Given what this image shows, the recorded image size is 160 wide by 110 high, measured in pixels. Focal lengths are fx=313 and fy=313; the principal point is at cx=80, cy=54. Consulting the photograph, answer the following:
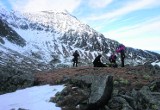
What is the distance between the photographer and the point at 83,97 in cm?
1988

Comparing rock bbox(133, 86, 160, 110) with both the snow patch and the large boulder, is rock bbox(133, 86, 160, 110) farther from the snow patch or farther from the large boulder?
the snow patch

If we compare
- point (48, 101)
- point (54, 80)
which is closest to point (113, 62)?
point (54, 80)

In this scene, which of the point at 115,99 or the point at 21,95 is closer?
the point at 115,99

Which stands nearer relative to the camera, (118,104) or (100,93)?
(100,93)

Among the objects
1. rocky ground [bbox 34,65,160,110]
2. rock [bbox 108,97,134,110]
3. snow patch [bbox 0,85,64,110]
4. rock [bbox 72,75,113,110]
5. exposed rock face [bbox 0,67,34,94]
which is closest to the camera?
rock [bbox 72,75,113,110]

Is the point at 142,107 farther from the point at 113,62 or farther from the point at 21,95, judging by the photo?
the point at 113,62

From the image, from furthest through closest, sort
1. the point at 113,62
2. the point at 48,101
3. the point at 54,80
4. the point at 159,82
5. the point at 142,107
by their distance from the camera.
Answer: the point at 113,62 < the point at 54,80 < the point at 159,82 < the point at 48,101 < the point at 142,107

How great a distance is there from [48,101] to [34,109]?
183 centimetres

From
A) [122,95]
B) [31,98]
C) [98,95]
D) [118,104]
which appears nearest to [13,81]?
[31,98]

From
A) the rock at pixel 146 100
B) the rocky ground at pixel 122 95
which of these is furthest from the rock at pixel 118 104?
the rock at pixel 146 100

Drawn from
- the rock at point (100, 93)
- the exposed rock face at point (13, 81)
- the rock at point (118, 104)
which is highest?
the exposed rock face at point (13, 81)

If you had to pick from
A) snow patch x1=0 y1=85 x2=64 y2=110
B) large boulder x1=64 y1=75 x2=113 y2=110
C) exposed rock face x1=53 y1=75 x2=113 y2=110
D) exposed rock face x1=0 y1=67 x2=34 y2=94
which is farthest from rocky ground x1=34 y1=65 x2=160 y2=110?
exposed rock face x1=0 y1=67 x2=34 y2=94

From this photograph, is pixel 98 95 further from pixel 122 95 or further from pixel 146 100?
pixel 146 100

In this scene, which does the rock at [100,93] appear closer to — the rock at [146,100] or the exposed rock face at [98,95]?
the exposed rock face at [98,95]
